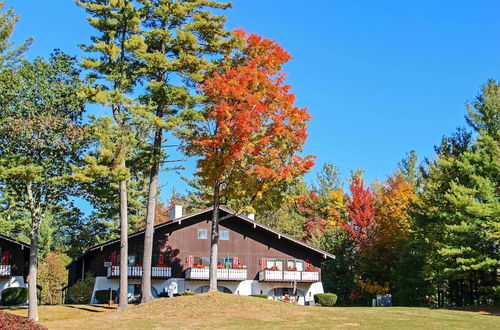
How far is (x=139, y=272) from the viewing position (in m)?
40.6

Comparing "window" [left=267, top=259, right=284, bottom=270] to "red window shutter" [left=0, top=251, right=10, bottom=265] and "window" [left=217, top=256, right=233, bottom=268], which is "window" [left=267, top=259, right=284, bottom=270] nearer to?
"window" [left=217, top=256, right=233, bottom=268]

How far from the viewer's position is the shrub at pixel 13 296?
36.5 meters

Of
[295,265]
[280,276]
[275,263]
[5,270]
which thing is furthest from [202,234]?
[5,270]

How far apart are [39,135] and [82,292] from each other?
59.4ft

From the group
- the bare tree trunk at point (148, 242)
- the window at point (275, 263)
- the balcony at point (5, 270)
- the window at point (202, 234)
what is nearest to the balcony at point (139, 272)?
the window at point (202, 234)

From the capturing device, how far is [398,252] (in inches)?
1832

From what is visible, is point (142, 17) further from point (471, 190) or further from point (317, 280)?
point (317, 280)

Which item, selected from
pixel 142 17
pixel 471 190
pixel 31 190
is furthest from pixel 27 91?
pixel 471 190

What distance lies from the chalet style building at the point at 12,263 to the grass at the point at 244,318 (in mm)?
11248

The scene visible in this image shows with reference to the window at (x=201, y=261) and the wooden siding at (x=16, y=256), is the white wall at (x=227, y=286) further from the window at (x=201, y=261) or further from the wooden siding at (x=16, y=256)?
the wooden siding at (x=16, y=256)

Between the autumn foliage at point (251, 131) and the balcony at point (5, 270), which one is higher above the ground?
the autumn foliage at point (251, 131)

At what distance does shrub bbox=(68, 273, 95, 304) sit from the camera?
39938mm

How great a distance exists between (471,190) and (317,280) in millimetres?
16246

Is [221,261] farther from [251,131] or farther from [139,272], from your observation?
[251,131]
